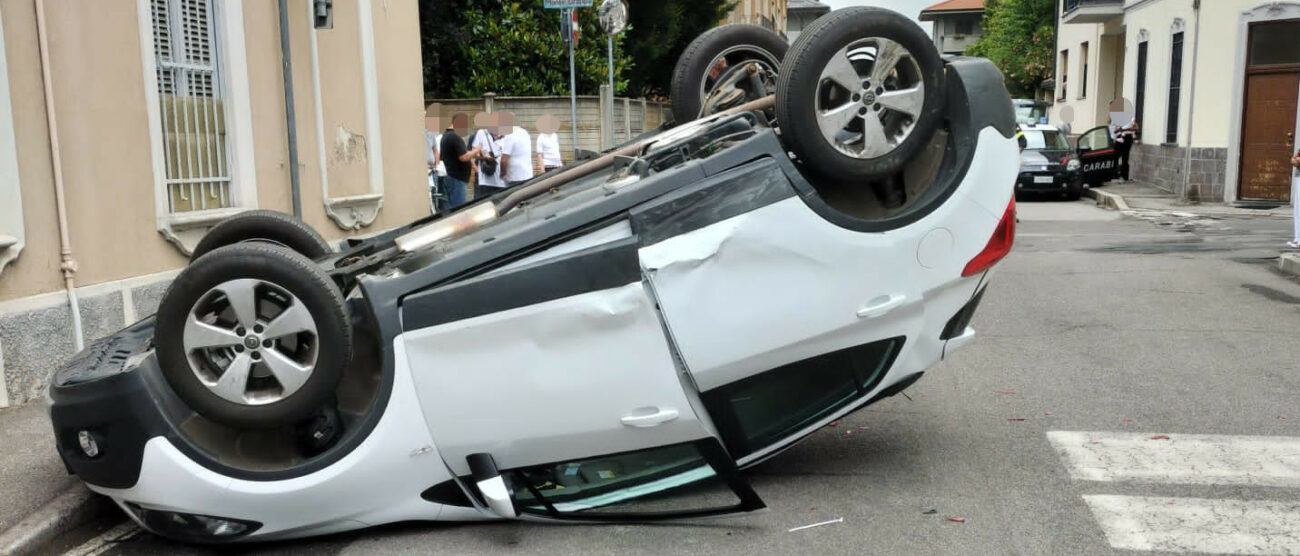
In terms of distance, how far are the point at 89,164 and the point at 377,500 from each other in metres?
4.27

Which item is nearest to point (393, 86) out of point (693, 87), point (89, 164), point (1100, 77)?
point (89, 164)

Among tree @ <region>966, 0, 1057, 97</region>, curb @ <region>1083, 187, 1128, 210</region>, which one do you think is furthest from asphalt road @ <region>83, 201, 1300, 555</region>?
tree @ <region>966, 0, 1057, 97</region>

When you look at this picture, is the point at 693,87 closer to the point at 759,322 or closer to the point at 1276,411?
the point at 759,322

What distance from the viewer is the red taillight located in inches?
183

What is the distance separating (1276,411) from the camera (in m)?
6.08

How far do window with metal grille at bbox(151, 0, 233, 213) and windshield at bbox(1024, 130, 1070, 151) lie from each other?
19.5 m

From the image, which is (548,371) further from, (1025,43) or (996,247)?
(1025,43)

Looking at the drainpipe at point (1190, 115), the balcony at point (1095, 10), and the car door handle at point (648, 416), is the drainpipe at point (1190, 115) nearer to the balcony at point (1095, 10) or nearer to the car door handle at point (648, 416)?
the balcony at point (1095, 10)

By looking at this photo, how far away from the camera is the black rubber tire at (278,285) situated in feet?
13.2

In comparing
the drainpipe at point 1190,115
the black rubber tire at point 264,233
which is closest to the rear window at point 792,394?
the black rubber tire at point 264,233

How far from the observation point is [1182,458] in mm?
5223

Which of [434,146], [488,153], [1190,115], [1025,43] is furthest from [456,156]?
[1025,43]

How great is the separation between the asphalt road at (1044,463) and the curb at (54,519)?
32 cm

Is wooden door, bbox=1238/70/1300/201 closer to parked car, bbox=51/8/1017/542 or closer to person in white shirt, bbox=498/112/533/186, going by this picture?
person in white shirt, bbox=498/112/533/186
